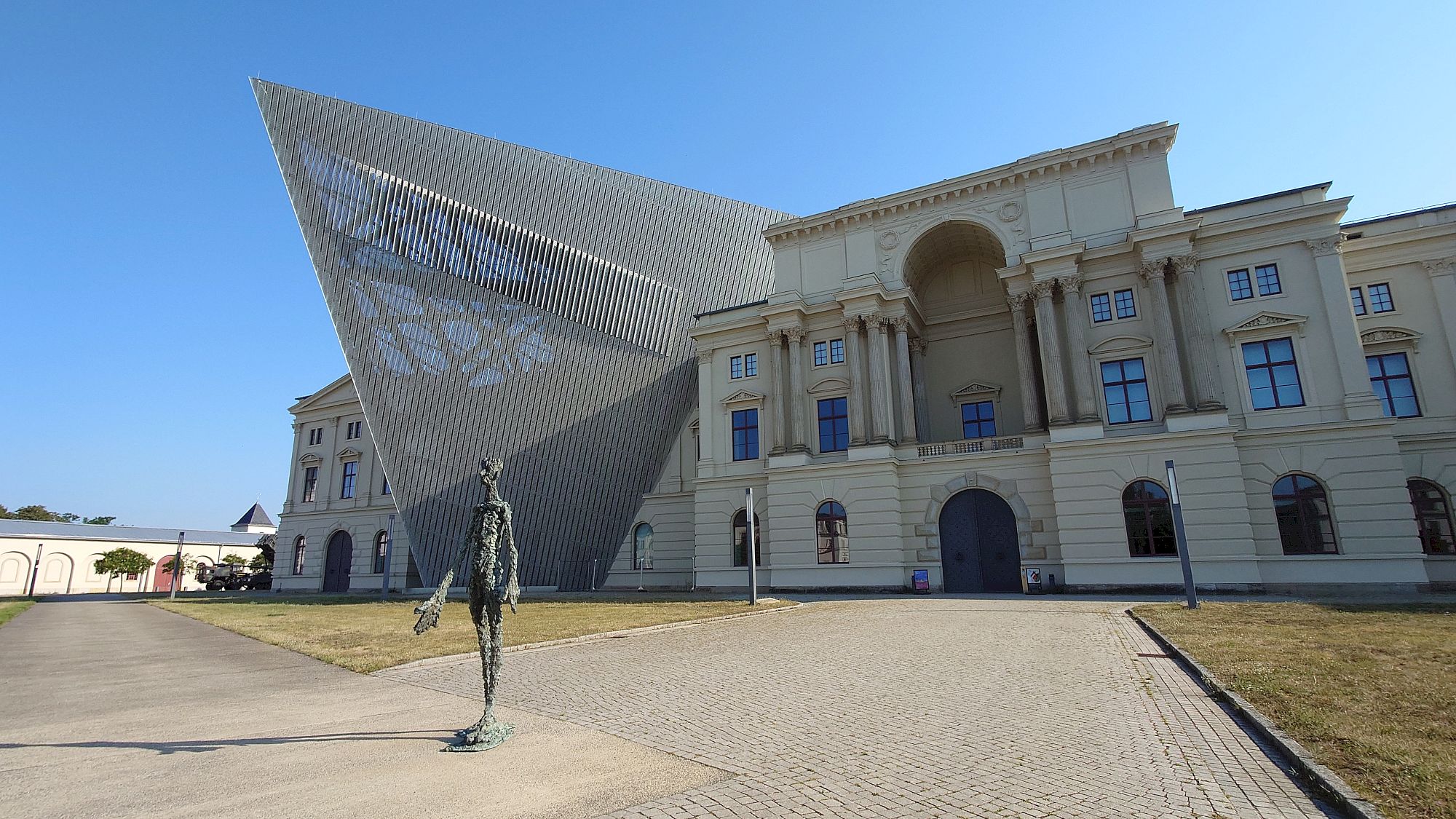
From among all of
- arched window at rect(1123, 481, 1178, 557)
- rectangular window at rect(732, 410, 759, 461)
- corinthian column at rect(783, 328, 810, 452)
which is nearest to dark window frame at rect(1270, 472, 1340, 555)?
arched window at rect(1123, 481, 1178, 557)

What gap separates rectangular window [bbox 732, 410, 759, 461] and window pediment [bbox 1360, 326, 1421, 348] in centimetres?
2584

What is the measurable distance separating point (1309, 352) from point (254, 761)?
33.8 m

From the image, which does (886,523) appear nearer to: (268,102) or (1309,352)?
(1309,352)

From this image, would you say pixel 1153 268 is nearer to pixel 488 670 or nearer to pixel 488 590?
pixel 488 590

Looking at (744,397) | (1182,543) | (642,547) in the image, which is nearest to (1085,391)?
(1182,543)

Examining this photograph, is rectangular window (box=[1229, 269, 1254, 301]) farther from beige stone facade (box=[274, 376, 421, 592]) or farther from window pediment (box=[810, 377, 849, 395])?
beige stone facade (box=[274, 376, 421, 592])

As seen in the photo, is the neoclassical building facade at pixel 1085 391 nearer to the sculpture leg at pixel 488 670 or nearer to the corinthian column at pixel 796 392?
the corinthian column at pixel 796 392

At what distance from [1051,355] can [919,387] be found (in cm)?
729

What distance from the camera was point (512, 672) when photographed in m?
11.0

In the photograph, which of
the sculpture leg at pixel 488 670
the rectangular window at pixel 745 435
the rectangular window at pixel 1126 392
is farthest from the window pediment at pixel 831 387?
the sculpture leg at pixel 488 670

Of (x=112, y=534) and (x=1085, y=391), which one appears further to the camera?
(x=112, y=534)

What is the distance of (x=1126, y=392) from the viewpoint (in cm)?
2919

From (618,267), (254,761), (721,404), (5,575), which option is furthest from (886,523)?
(5,575)

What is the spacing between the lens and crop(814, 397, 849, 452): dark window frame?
34.0 metres
